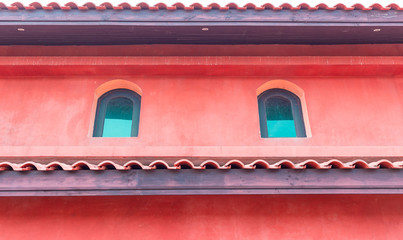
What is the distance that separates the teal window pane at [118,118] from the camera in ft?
21.0

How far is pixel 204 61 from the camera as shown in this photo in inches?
263

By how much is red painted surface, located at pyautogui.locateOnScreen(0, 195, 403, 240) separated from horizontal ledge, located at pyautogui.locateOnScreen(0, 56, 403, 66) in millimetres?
2579

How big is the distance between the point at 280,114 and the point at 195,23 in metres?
2.23

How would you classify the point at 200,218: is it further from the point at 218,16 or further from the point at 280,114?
the point at 218,16

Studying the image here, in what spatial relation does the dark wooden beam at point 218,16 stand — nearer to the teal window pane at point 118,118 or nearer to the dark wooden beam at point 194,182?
the teal window pane at point 118,118

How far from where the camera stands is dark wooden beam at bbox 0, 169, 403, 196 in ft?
13.9

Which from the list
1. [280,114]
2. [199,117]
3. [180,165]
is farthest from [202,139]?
[180,165]

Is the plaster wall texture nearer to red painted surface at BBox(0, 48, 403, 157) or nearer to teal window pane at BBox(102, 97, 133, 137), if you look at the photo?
red painted surface at BBox(0, 48, 403, 157)

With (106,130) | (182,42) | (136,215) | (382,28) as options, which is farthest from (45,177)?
(382,28)

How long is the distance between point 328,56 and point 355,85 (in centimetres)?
74

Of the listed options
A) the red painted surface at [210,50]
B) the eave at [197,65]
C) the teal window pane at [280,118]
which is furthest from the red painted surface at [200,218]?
the red painted surface at [210,50]

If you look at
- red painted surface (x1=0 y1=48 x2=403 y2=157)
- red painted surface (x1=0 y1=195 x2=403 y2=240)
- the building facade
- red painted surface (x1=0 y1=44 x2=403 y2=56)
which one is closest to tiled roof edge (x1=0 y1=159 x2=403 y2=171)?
the building facade

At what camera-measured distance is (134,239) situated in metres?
4.93

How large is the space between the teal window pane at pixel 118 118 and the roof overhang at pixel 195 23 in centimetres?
119
